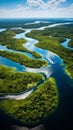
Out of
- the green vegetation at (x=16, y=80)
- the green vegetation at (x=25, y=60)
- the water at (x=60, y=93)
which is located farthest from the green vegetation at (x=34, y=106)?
the green vegetation at (x=25, y=60)

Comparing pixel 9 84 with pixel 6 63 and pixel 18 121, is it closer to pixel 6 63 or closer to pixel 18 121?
pixel 18 121

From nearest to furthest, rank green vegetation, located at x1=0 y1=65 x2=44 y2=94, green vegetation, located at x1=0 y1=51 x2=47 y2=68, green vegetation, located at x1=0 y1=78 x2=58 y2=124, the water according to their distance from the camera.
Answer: the water → green vegetation, located at x1=0 y1=78 x2=58 y2=124 → green vegetation, located at x1=0 y1=65 x2=44 y2=94 → green vegetation, located at x1=0 y1=51 x2=47 y2=68

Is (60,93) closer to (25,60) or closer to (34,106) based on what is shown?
(34,106)

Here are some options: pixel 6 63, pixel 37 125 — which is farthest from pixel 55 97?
pixel 6 63

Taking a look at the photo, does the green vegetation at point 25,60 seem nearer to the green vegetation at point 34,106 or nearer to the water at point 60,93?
the water at point 60,93

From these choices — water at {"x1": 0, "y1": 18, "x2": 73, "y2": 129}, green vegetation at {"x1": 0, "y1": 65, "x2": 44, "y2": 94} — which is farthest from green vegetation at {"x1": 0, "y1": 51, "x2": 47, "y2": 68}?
green vegetation at {"x1": 0, "y1": 65, "x2": 44, "y2": 94}

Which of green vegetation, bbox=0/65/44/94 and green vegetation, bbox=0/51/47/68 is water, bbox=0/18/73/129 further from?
green vegetation, bbox=0/65/44/94
